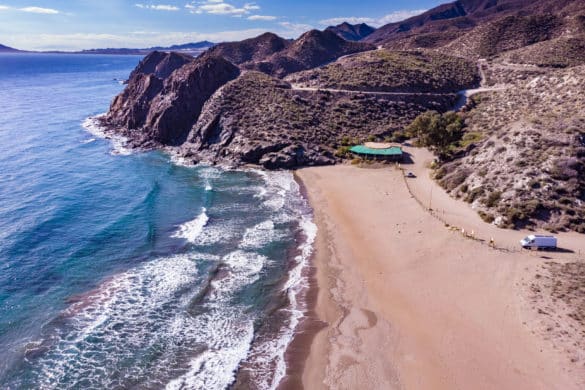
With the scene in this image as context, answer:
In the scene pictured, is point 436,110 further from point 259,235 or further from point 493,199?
point 259,235

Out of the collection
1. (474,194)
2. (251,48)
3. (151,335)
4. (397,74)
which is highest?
(251,48)

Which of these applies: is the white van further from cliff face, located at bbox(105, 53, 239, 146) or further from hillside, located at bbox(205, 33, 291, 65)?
hillside, located at bbox(205, 33, 291, 65)

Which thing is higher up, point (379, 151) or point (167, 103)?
point (167, 103)

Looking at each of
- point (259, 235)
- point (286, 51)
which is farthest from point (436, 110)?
point (286, 51)

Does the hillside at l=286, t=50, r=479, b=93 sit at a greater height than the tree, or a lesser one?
greater

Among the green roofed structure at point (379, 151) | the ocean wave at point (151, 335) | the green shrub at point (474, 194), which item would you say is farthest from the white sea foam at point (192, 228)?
the green shrub at point (474, 194)

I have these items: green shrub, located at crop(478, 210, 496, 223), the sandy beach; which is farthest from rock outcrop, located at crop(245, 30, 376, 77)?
green shrub, located at crop(478, 210, 496, 223)

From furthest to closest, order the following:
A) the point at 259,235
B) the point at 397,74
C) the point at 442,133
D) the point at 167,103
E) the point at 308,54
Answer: the point at 308,54 < the point at 397,74 < the point at 167,103 < the point at 442,133 < the point at 259,235
